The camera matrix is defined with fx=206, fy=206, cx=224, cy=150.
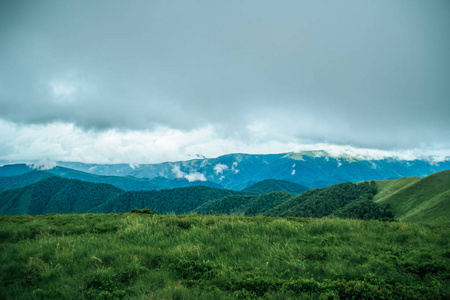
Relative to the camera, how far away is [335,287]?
15.3 ft

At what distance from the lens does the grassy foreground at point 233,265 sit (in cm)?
457

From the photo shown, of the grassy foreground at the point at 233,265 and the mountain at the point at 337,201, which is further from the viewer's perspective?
the mountain at the point at 337,201

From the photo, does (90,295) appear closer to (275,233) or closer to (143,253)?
(143,253)

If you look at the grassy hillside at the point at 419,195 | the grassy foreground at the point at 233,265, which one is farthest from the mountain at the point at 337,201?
the grassy foreground at the point at 233,265

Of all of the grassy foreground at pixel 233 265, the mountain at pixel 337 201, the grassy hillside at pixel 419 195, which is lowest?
the mountain at pixel 337 201

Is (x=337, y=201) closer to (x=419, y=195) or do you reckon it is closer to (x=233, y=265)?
(x=419, y=195)

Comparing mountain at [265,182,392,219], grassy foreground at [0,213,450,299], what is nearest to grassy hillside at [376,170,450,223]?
mountain at [265,182,392,219]

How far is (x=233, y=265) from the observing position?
5.94m

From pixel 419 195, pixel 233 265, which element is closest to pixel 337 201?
pixel 419 195

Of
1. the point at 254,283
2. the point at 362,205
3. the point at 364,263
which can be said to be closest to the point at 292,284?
the point at 254,283

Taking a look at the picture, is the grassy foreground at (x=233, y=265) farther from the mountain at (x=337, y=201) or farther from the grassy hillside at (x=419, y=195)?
the mountain at (x=337, y=201)

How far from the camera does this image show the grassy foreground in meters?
4.57

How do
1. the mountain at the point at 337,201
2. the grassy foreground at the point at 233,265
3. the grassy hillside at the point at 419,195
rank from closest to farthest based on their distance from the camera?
the grassy foreground at the point at 233,265 < the grassy hillside at the point at 419,195 < the mountain at the point at 337,201

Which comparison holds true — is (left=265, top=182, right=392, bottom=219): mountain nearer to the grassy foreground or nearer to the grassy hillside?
the grassy hillside
